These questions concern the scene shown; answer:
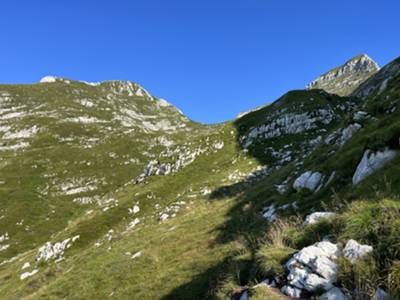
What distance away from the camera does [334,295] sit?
26.1ft

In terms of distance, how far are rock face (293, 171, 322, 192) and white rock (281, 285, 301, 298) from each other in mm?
13478

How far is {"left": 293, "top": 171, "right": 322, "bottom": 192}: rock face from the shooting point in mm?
21513

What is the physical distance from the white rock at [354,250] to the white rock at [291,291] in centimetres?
160

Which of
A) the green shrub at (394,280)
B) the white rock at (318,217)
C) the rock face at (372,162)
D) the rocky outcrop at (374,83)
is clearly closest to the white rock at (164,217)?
the rock face at (372,162)

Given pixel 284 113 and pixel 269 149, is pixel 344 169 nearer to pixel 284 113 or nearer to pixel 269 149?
pixel 269 149

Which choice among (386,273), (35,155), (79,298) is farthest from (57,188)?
A: (386,273)

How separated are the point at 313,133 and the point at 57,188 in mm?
90705

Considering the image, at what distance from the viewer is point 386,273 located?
7.63 metres

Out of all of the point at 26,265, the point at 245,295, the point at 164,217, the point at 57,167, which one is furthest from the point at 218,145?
the point at 57,167

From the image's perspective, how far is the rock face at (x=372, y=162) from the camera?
49.9 ft

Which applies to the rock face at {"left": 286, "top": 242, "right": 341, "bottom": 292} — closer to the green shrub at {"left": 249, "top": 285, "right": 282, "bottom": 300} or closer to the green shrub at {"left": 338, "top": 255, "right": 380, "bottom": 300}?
the green shrub at {"left": 338, "top": 255, "right": 380, "bottom": 300}

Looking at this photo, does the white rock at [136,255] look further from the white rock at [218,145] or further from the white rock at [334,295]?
the white rock at [218,145]

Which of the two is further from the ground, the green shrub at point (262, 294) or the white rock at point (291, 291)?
the green shrub at point (262, 294)

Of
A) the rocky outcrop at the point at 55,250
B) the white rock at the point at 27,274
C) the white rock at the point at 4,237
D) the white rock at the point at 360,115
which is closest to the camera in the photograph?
the white rock at the point at 360,115
